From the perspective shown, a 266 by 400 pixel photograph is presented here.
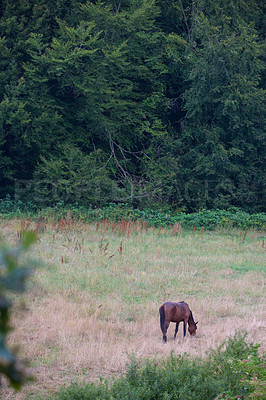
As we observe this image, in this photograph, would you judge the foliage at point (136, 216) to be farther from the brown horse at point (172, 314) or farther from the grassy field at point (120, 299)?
the brown horse at point (172, 314)

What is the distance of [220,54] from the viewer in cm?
1941

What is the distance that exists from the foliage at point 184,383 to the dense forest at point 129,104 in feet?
44.3

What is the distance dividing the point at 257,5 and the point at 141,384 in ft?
76.6

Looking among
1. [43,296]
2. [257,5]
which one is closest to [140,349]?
[43,296]

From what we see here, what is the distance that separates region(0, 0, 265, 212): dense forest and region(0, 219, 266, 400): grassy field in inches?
225

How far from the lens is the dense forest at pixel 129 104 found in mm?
18172

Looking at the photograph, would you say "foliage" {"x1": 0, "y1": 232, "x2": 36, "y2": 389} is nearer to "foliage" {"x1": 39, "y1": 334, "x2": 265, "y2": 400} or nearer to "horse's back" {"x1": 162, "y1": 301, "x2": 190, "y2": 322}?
"foliage" {"x1": 39, "y1": 334, "x2": 265, "y2": 400}

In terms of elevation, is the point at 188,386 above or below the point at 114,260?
above

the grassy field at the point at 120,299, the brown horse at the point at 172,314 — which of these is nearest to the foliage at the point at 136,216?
the grassy field at the point at 120,299

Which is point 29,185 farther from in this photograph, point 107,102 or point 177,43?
point 177,43

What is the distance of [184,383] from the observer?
4160mm

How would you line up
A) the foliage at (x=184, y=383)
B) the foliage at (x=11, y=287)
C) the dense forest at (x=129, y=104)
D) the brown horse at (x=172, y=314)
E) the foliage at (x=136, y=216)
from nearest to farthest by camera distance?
the foliage at (x=11, y=287) → the foliage at (x=184, y=383) → the brown horse at (x=172, y=314) → the foliage at (x=136, y=216) → the dense forest at (x=129, y=104)

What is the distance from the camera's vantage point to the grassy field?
5082 mm

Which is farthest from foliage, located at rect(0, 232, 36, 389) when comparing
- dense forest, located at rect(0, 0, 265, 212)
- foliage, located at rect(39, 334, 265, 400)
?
dense forest, located at rect(0, 0, 265, 212)
